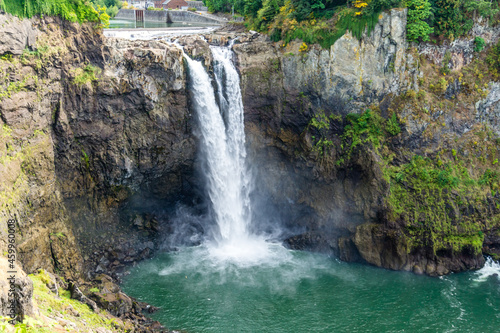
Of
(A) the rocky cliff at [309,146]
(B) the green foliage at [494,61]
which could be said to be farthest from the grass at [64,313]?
(B) the green foliage at [494,61]

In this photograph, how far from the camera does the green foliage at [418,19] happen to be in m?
30.2

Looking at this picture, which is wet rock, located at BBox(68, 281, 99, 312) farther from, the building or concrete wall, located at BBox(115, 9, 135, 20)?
the building

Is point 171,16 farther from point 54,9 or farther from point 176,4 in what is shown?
point 54,9

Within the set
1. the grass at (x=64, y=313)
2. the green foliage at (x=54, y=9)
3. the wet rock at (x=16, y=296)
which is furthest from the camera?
the green foliage at (x=54, y=9)

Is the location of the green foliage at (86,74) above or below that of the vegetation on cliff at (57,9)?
below

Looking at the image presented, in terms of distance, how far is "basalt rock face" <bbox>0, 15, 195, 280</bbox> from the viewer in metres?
22.4

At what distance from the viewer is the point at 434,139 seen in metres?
31.0

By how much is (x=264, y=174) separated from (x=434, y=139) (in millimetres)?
12288

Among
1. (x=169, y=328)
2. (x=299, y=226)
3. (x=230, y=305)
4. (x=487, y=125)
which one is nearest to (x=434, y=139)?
(x=487, y=125)

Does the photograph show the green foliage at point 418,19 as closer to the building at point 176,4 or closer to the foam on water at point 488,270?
the foam on water at point 488,270

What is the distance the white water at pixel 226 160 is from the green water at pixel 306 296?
2.01 m

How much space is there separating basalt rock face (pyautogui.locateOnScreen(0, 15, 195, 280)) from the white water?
1189 mm

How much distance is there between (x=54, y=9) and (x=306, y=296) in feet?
70.8

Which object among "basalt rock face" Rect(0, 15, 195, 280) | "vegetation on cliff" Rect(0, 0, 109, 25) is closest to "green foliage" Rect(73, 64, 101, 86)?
"basalt rock face" Rect(0, 15, 195, 280)
